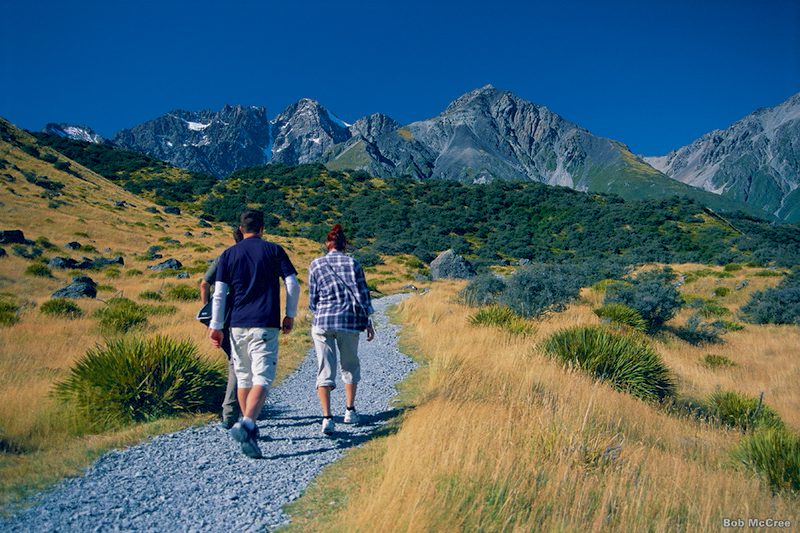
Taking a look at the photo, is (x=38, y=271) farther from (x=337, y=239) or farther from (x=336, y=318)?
(x=336, y=318)

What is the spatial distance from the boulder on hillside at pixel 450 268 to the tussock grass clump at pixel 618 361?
21104 mm

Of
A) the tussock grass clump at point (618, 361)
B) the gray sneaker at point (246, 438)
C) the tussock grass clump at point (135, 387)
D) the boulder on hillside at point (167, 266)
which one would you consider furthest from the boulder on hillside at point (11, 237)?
the tussock grass clump at point (618, 361)

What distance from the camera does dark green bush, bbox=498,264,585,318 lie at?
13023mm

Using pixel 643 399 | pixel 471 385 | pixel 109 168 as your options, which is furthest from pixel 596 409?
pixel 109 168

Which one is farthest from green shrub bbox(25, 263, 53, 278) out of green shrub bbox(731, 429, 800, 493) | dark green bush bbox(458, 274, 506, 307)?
green shrub bbox(731, 429, 800, 493)

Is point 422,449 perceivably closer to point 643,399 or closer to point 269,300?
point 269,300

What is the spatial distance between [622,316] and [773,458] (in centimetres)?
814

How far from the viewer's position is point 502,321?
33.1 feet

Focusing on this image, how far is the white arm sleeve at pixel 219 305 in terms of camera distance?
12.0 feet

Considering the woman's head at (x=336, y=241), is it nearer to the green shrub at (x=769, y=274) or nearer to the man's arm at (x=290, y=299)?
the man's arm at (x=290, y=299)

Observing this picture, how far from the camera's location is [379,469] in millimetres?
3227

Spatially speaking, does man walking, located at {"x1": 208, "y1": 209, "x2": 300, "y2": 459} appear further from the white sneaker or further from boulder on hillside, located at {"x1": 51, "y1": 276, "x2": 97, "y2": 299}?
boulder on hillside, located at {"x1": 51, "y1": 276, "x2": 97, "y2": 299}

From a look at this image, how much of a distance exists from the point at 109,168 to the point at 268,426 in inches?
2826

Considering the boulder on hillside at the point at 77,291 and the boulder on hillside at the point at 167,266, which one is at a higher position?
the boulder on hillside at the point at 167,266
